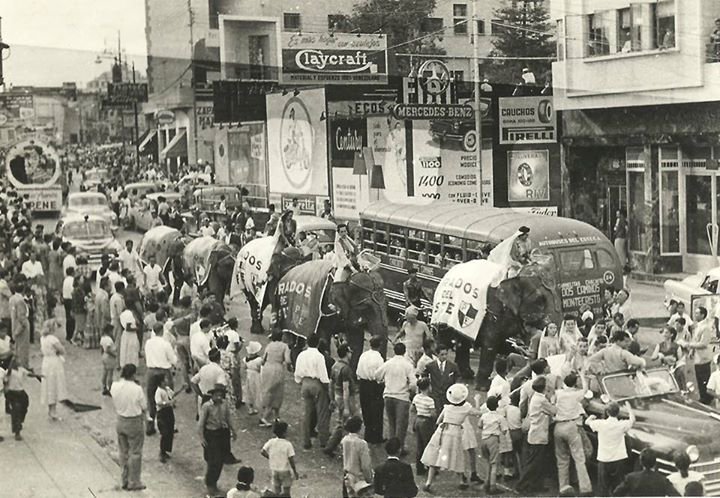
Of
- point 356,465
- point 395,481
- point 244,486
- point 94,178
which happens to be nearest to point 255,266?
point 356,465

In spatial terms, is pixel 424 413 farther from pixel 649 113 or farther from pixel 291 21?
pixel 291 21

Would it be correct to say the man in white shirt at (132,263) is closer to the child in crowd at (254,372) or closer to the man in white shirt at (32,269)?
the man in white shirt at (32,269)

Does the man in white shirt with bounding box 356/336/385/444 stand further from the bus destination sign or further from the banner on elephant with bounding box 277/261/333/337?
the bus destination sign

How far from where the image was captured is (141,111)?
75750mm

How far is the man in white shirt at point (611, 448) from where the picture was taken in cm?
1074

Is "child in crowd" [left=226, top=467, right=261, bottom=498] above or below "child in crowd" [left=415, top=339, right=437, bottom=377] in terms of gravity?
below

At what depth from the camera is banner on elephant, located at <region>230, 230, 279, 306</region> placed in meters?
19.4

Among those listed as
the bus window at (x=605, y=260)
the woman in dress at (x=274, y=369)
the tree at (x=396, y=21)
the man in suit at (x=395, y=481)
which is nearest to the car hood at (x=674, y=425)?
the man in suit at (x=395, y=481)

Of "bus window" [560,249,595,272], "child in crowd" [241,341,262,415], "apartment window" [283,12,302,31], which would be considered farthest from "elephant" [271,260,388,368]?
"apartment window" [283,12,302,31]

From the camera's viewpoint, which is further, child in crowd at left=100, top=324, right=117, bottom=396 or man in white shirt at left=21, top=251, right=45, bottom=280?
man in white shirt at left=21, top=251, right=45, bottom=280

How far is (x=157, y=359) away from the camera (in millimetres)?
14188

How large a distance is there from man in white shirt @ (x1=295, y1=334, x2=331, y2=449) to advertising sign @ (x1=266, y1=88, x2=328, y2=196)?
2227cm

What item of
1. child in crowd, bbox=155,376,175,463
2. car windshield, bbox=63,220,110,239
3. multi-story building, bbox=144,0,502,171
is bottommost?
child in crowd, bbox=155,376,175,463

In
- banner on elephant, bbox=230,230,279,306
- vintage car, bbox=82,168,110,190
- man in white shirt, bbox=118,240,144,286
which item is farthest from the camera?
vintage car, bbox=82,168,110,190
